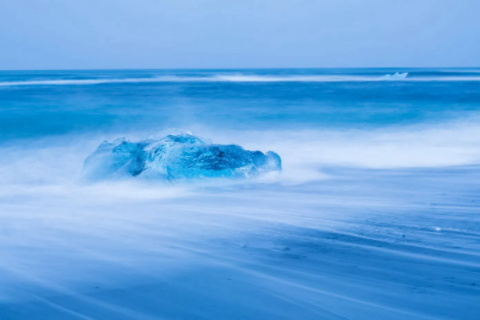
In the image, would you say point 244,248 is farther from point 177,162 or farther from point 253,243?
point 177,162

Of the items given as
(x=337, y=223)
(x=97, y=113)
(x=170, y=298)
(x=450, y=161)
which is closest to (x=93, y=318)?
(x=170, y=298)

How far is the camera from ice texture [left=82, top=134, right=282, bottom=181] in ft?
14.6

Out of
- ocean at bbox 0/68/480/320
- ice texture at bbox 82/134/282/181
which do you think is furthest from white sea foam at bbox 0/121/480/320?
ice texture at bbox 82/134/282/181

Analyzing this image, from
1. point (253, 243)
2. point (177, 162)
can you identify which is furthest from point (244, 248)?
point (177, 162)

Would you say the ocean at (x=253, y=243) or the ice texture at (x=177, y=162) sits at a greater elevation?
the ice texture at (x=177, y=162)

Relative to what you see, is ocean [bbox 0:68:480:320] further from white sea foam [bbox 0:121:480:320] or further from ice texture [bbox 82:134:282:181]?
ice texture [bbox 82:134:282:181]

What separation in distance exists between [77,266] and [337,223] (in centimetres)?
164

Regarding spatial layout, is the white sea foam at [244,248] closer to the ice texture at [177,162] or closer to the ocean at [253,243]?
the ocean at [253,243]

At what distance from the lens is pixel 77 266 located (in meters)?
2.54

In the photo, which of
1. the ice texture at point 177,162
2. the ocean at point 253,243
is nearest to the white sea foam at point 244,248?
the ocean at point 253,243

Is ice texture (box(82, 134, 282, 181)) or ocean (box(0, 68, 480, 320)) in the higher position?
ice texture (box(82, 134, 282, 181))

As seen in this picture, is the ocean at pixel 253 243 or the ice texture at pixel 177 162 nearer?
the ocean at pixel 253 243

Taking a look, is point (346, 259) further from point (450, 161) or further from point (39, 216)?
point (450, 161)

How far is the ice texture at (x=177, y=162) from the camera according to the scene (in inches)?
176
